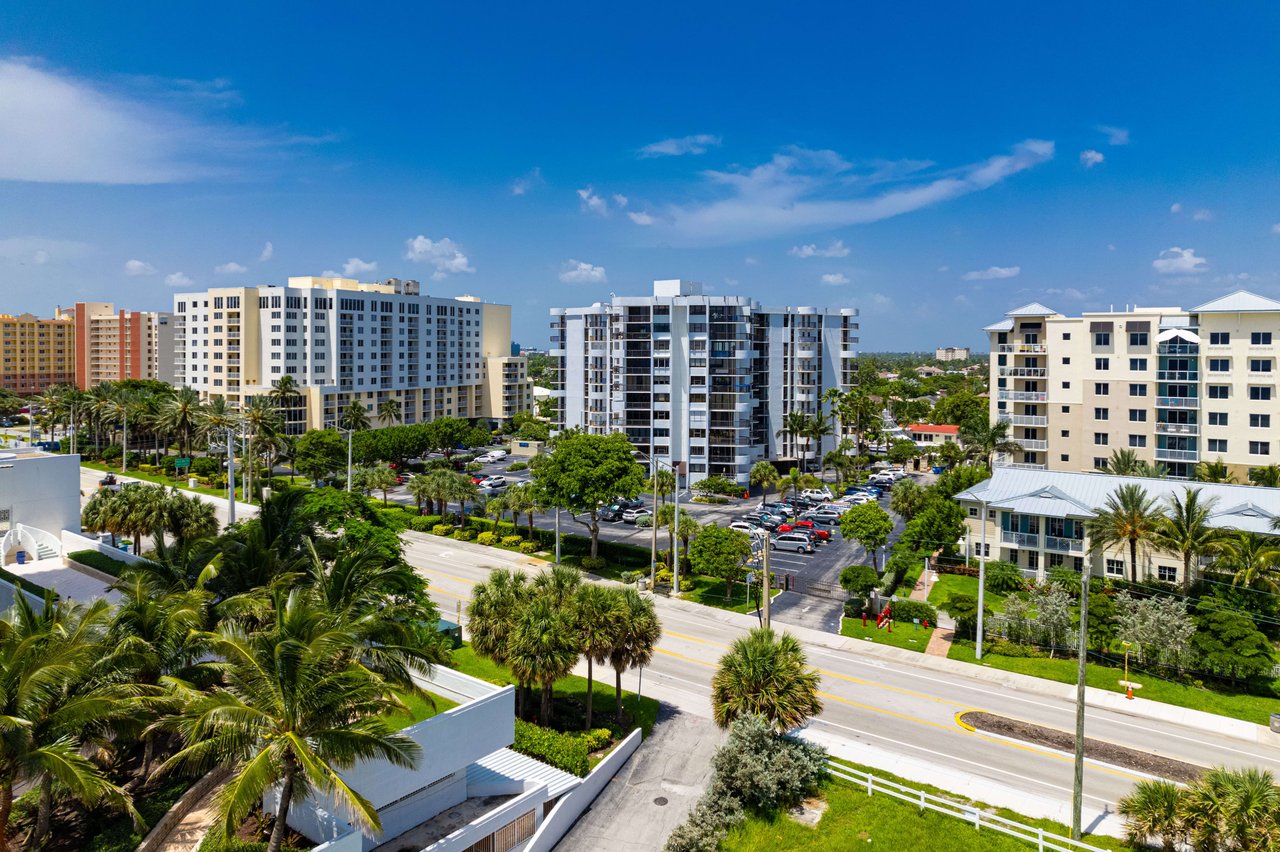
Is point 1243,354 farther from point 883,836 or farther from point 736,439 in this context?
point 883,836

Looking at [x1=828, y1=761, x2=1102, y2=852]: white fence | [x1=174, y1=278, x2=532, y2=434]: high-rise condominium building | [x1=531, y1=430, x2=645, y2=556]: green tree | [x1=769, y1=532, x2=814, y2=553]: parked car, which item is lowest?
[x1=828, y1=761, x2=1102, y2=852]: white fence

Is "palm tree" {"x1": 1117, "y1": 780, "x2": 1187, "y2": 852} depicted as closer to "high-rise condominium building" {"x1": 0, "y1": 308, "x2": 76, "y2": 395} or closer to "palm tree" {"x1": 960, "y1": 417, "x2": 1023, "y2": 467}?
"palm tree" {"x1": 960, "y1": 417, "x2": 1023, "y2": 467}

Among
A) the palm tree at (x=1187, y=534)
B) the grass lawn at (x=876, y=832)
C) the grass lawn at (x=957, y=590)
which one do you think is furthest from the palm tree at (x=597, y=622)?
the palm tree at (x=1187, y=534)

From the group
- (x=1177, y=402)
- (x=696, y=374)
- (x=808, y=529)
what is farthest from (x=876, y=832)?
(x=696, y=374)

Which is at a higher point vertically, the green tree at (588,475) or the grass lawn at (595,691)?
the green tree at (588,475)

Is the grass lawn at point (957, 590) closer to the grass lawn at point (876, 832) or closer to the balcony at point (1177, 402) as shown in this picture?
the grass lawn at point (876, 832)

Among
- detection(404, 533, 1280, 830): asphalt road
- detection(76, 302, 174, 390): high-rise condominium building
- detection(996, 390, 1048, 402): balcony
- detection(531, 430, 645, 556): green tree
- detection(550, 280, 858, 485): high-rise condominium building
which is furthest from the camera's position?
detection(76, 302, 174, 390): high-rise condominium building

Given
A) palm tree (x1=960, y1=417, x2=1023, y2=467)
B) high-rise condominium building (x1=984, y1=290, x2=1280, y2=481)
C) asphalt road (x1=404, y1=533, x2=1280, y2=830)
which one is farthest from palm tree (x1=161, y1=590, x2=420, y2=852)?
high-rise condominium building (x1=984, y1=290, x2=1280, y2=481)
